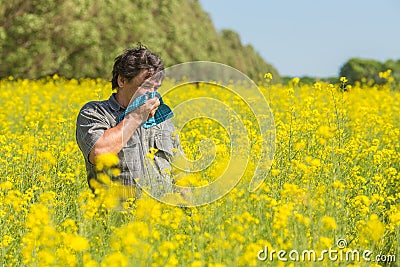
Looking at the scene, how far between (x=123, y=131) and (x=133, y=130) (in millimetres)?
62

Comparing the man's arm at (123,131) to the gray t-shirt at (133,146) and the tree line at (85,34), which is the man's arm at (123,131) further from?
the tree line at (85,34)

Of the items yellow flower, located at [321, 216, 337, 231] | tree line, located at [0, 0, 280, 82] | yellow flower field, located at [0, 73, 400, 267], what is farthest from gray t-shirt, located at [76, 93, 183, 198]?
tree line, located at [0, 0, 280, 82]

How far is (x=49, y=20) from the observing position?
17594 millimetres

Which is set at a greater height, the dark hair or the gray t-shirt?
the dark hair

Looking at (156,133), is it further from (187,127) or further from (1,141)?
(187,127)

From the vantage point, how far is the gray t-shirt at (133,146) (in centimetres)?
421

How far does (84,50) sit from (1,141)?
13028 millimetres

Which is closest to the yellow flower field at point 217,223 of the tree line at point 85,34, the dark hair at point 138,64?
the dark hair at point 138,64

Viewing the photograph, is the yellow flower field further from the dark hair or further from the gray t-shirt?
the dark hair

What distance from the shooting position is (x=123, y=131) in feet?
13.3

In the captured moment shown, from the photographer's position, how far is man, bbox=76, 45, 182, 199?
13.4 feet

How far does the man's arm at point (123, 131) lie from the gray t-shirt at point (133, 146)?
7 cm

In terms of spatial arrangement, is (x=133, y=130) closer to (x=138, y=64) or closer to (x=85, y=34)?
(x=138, y=64)

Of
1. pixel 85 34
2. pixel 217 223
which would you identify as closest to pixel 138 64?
pixel 217 223
